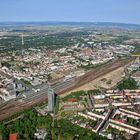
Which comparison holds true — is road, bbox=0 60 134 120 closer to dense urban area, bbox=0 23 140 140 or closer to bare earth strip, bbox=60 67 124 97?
dense urban area, bbox=0 23 140 140

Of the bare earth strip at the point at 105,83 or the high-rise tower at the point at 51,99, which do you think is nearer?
the high-rise tower at the point at 51,99

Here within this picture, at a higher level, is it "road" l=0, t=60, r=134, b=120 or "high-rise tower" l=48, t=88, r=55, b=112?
"high-rise tower" l=48, t=88, r=55, b=112

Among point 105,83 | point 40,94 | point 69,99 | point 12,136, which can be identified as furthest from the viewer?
point 105,83

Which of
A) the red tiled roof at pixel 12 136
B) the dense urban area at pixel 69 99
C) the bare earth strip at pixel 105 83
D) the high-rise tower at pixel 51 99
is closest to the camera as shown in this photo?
the red tiled roof at pixel 12 136

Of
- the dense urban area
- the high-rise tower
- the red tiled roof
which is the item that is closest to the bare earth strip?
the dense urban area

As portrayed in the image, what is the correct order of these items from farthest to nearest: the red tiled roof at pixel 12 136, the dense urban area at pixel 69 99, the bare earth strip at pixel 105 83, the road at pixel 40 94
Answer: the bare earth strip at pixel 105 83, the road at pixel 40 94, the dense urban area at pixel 69 99, the red tiled roof at pixel 12 136

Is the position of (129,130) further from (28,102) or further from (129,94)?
(28,102)

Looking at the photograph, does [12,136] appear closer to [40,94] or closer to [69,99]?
[69,99]

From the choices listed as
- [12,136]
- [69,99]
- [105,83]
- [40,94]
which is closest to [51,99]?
[69,99]

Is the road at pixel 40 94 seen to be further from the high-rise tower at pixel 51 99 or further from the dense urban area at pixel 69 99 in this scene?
the high-rise tower at pixel 51 99

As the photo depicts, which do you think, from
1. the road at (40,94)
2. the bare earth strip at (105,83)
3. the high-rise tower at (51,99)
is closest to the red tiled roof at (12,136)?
the road at (40,94)

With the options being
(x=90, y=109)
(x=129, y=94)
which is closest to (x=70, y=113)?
(x=90, y=109)
